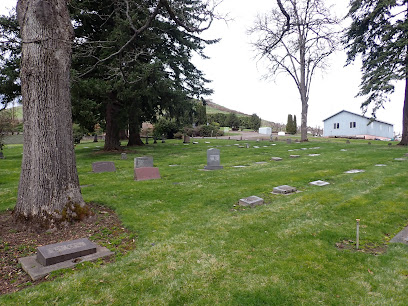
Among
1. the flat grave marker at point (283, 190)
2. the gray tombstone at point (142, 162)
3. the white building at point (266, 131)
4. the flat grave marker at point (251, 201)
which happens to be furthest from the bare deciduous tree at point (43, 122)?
the white building at point (266, 131)

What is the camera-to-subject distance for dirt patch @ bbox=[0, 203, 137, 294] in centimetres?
361

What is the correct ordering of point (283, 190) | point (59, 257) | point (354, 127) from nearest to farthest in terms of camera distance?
point (59, 257) < point (283, 190) < point (354, 127)

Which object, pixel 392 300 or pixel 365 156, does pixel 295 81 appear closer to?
pixel 365 156

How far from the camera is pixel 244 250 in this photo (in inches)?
170

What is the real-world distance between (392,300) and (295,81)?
28.6 m

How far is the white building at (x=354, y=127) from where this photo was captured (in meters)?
39.6

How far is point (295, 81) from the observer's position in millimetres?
28891

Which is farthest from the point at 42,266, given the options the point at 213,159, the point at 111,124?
the point at 111,124

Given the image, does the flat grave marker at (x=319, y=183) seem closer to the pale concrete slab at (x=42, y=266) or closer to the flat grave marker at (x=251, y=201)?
the flat grave marker at (x=251, y=201)

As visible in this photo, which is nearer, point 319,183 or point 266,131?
point 319,183

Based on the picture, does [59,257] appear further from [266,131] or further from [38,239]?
[266,131]

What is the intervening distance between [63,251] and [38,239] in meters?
1.10

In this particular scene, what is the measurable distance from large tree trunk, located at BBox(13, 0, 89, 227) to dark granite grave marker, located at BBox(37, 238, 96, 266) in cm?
117

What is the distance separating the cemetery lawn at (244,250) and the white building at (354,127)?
3553 centimetres
